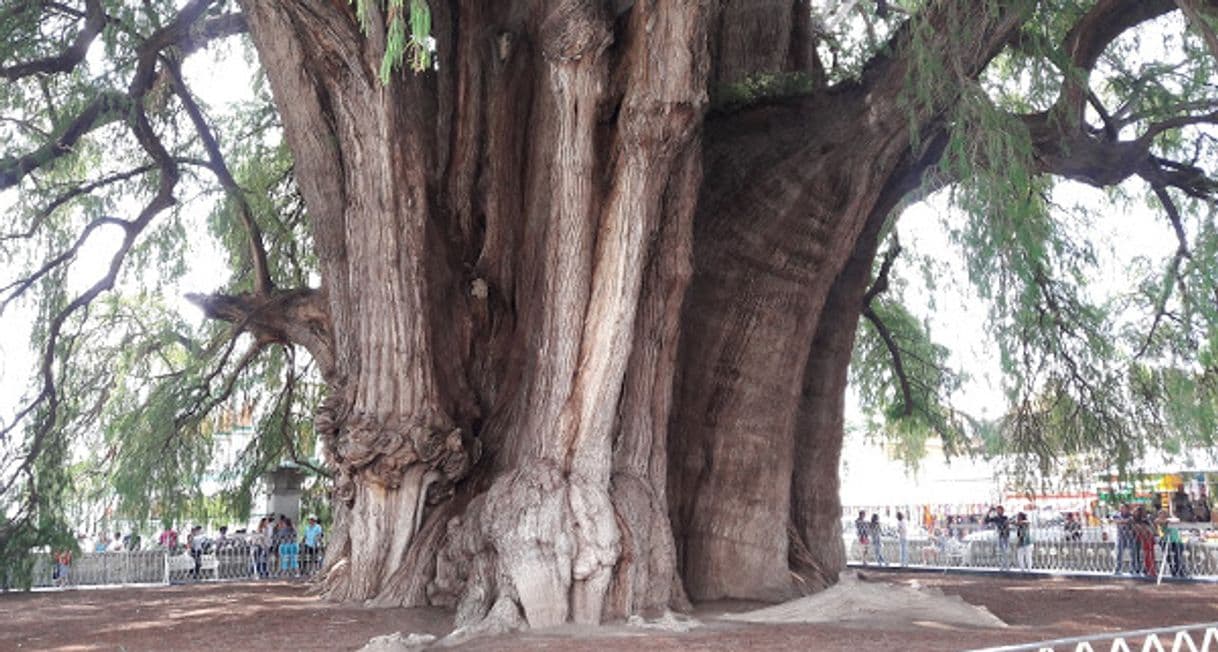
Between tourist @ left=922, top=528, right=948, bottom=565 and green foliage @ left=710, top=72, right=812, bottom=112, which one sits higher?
green foliage @ left=710, top=72, right=812, bottom=112

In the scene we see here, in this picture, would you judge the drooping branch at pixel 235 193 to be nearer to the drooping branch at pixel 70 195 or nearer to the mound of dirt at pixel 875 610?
the drooping branch at pixel 70 195

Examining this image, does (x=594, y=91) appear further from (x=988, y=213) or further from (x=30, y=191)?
(x=30, y=191)

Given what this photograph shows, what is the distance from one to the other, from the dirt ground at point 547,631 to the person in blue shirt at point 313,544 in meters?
5.09

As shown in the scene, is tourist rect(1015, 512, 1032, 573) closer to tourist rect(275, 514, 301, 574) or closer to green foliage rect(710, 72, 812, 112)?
green foliage rect(710, 72, 812, 112)

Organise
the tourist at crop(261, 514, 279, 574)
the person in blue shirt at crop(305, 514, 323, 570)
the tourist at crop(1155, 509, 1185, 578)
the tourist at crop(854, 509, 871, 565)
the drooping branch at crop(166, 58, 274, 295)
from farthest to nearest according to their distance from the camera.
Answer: the tourist at crop(854, 509, 871, 565)
the person in blue shirt at crop(305, 514, 323, 570)
the tourist at crop(261, 514, 279, 574)
the tourist at crop(1155, 509, 1185, 578)
the drooping branch at crop(166, 58, 274, 295)

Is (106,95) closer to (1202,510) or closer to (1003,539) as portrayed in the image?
(1003,539)

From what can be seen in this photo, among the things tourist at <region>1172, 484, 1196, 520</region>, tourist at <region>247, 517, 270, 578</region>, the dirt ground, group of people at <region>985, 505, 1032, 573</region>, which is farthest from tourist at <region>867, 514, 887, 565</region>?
tourist at <region>247, 517, 270, 578</region>

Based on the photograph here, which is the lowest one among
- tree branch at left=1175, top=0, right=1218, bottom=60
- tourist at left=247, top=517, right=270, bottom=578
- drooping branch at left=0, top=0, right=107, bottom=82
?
tourist at left=247, top=517, right=270, bottom=578

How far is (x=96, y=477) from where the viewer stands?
512 inches

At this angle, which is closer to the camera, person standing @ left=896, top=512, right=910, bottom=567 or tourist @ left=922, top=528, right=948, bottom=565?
tourist @ left=922, top=528, right=948, bottom=565

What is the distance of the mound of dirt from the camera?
799 centimetres

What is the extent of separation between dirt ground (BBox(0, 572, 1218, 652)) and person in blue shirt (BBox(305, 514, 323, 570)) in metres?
5.09

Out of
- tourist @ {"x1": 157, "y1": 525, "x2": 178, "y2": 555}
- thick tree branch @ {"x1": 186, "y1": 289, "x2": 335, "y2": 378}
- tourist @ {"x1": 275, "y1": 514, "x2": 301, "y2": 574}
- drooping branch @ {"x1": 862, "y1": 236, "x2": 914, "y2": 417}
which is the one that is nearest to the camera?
thick tree branch @ {"x1": 186, "y1": 289, "x2": 335, "y2": 378}

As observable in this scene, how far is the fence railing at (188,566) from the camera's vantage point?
15.7 metres
